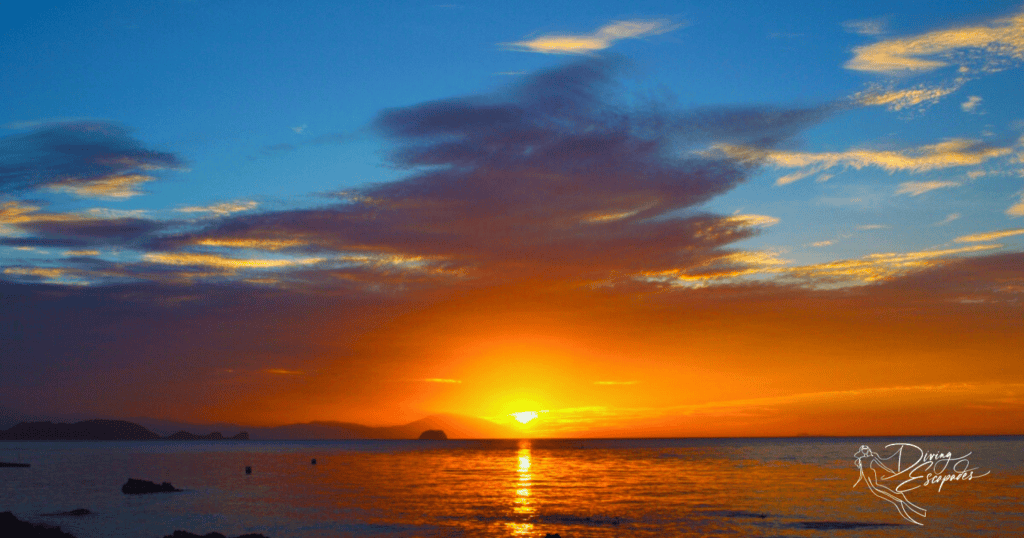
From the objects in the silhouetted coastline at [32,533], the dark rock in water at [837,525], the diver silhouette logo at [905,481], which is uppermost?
the silhouetted coastline at [32,533]

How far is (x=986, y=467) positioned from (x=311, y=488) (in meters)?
98.8

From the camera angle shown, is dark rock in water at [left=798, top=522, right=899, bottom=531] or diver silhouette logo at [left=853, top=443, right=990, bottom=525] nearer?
dark rock in water at [left=798, top=522, right=899, bottom=531]

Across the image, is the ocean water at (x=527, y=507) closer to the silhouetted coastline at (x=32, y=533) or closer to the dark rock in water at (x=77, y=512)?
the dark rock in water at (x=77, y=512)

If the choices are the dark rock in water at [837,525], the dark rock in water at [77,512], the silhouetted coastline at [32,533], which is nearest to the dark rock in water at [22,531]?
the silhouetted coastline at [32,533]

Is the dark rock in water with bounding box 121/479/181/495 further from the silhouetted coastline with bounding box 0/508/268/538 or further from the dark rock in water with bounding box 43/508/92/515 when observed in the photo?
the silhouetted coastline with bounding box 0/508/268/538

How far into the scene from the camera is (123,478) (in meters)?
95.9

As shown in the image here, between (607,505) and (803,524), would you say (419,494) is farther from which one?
(803,524)

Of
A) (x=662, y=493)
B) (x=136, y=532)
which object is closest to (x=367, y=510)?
(x=136, y=532)

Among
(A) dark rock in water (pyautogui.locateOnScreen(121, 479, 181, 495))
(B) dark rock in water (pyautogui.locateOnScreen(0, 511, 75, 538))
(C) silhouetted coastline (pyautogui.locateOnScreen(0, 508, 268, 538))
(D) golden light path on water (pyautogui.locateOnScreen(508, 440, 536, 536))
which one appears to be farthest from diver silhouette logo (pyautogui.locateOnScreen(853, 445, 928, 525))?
(A) dark rock in water (pyautogui.locateOnScreen(121, 479, 181, 495))

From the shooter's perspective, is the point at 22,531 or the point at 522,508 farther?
the point at 522,508

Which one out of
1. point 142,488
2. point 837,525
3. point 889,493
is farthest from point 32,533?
point 889,493

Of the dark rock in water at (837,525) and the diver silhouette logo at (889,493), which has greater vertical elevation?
the dark rock in water at (837,525)

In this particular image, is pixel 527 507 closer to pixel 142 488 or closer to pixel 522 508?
pixel 522 508

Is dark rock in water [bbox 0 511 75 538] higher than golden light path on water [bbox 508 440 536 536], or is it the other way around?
dark rock in water [bbox 0 511 75 538]
